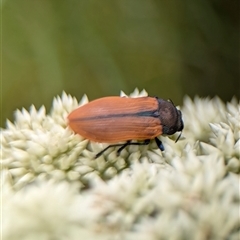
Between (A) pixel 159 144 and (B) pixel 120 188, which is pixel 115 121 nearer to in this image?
(A) pixel 159 144

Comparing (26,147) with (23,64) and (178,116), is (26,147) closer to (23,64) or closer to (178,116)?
(178,116)


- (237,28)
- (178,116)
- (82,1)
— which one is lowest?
(178,116)

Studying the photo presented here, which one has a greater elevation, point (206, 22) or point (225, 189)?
point (206, 22)

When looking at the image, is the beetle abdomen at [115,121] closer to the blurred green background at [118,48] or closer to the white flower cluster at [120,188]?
the white flower cluster at [120,188]

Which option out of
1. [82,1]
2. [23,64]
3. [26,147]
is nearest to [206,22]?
[82,1]

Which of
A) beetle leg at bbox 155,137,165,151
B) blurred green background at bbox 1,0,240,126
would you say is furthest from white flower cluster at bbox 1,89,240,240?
blurred green background at bbox 1,0,240,126

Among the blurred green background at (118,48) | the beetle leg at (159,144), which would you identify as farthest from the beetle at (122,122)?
the blurred green background at (118,48)

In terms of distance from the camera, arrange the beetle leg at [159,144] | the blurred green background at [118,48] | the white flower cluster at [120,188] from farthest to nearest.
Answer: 1. the blurred green background at [118,48]
2. the beetle leg at [159,144]
3. the white flower cluster at [120,188]
